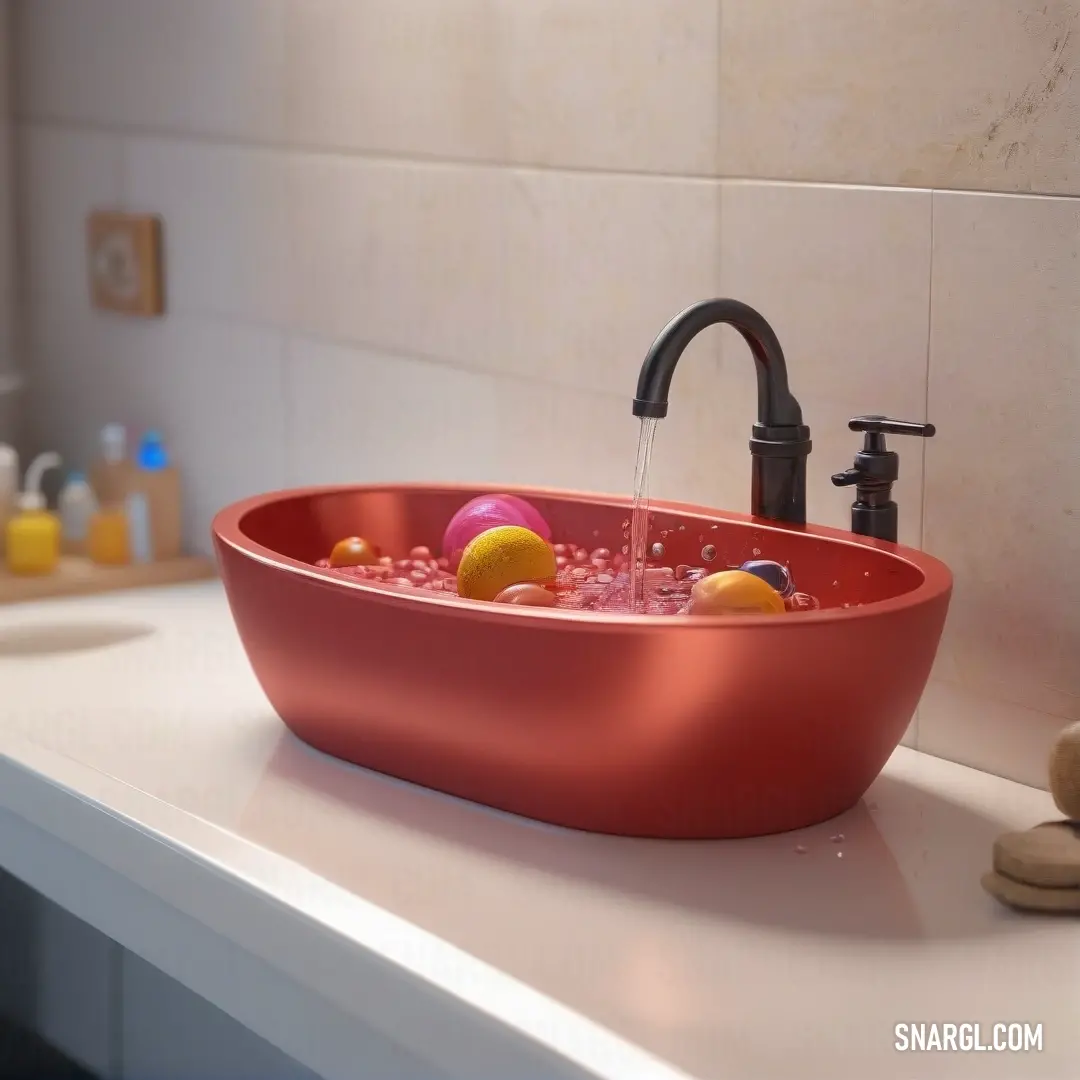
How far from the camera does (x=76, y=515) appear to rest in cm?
199

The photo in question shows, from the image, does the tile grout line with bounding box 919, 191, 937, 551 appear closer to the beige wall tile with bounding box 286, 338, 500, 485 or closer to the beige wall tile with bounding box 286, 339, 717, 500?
the beige wall tile with bounding box 286, 339, 717, 500

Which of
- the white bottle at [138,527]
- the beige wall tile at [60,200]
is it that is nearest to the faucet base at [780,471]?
the white bottle at [138,527]

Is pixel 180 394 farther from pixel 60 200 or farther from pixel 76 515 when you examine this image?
pixel 60 200

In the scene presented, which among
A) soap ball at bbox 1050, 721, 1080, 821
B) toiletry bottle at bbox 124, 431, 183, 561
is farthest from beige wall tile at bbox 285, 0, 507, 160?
soap ball at bbox 1050, 721, 1080, 821

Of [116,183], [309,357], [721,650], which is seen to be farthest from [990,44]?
[116,183]

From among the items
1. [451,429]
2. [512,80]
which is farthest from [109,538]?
[512,80]

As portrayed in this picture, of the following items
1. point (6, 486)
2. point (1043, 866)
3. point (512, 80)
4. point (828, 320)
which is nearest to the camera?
point (1043, 866)

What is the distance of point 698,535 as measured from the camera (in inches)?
49.4

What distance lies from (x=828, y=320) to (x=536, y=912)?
1.81 feet

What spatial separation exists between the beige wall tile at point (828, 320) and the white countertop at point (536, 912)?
0.80 feet

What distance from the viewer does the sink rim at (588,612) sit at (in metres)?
0.96

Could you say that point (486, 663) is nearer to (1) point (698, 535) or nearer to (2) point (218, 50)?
(1) point (698, 535)

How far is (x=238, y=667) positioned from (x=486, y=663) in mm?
521

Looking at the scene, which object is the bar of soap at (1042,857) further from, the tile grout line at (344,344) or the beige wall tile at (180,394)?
the beige wall tile at (180,394)
